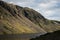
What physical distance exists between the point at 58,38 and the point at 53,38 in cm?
195

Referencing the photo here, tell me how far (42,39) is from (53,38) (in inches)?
253

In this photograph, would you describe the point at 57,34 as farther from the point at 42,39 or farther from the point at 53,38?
the point at 42,39

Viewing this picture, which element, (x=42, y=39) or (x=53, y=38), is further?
(x=42, y=39)

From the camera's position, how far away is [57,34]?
4588cm

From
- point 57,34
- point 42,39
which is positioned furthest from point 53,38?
point 42,39

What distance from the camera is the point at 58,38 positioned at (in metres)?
43.1

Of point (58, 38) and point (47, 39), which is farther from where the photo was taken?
point (47, 39)

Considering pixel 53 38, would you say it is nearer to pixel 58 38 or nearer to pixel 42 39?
pixel 58 38

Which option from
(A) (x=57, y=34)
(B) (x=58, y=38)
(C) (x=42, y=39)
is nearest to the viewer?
(B) (x=58, y=38)

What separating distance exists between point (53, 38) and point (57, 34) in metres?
1.74

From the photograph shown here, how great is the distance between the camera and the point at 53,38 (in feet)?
147

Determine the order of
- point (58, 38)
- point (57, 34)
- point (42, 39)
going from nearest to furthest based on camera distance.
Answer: point (58, 38) < point (57, 34) < point (42, 39)

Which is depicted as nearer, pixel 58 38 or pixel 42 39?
pixel 58 38

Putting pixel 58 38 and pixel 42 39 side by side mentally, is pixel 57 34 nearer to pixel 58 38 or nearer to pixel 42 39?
pixel 58 38
